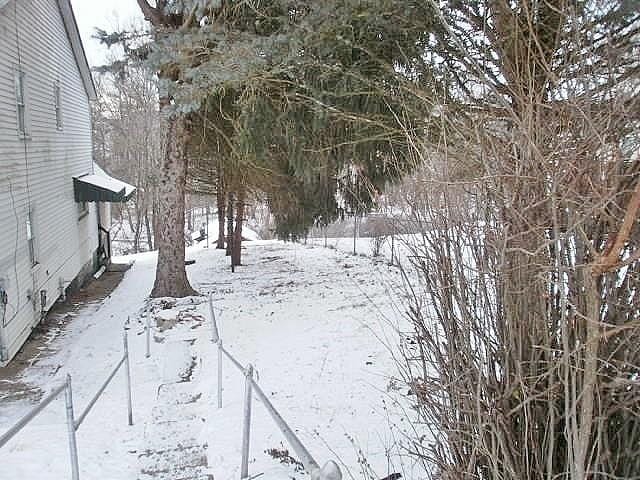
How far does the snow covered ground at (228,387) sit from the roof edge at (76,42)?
299 inches

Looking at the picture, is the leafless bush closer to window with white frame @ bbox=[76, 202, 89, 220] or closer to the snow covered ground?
the snow covered ground

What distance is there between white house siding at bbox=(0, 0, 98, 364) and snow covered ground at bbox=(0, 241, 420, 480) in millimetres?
1132

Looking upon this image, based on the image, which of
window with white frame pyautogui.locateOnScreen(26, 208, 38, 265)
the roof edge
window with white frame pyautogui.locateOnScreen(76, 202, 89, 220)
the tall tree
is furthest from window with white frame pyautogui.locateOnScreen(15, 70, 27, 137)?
window with white frame pyautogui.locateOnScreen(76, 202, 89, 220)

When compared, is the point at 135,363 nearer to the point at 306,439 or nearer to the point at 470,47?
the point at 306,439

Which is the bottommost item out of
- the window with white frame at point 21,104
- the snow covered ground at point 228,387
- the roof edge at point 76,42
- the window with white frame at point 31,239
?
the snow covered ground at point 228,387

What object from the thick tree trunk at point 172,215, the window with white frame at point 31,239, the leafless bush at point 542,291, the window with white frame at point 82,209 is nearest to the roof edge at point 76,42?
the window with white frame at point 82,209

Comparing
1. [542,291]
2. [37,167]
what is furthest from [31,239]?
[542,291]

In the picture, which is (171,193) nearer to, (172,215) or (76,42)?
(172,215)

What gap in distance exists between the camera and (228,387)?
233 inches

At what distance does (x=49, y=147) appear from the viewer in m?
11.8

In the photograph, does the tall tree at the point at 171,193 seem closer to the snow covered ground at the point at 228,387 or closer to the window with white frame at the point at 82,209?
the snow covered ground at the point at 228,387

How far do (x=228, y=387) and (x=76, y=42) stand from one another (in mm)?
12644

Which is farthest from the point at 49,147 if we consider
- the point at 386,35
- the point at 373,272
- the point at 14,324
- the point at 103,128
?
the point at 103,128

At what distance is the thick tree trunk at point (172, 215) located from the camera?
34.0ft
